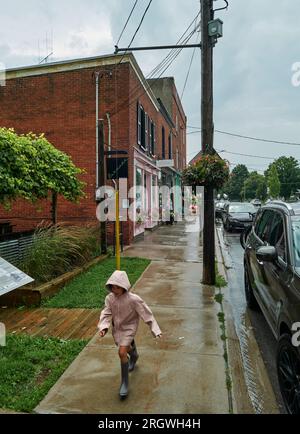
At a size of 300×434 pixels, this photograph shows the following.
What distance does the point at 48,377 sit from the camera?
3814 millimetres

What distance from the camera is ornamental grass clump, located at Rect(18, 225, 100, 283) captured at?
23.8ft

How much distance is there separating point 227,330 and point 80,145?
10.2 m

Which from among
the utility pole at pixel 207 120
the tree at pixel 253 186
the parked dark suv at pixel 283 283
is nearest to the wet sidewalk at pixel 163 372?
the parked dark suv at pixel 283 283

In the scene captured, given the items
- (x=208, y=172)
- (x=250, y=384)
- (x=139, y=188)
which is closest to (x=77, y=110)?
(x=139, y=188)

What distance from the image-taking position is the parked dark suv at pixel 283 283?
10.3 feet

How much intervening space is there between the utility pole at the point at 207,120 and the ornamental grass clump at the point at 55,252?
9.69 ft

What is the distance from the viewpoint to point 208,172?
7383 mm

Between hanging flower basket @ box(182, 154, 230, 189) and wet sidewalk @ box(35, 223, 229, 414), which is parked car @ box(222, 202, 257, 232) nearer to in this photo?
hanging flower basket @ box(182, 154, 230, 189)

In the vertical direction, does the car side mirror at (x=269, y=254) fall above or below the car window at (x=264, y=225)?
below

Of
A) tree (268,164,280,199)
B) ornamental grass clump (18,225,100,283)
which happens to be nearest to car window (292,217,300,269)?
ornamental grass clump (18,225,100,283)

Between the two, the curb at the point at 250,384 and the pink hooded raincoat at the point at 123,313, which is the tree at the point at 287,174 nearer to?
the curb at the point at 250,384

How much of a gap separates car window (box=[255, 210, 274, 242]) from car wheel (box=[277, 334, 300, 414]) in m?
2.16
